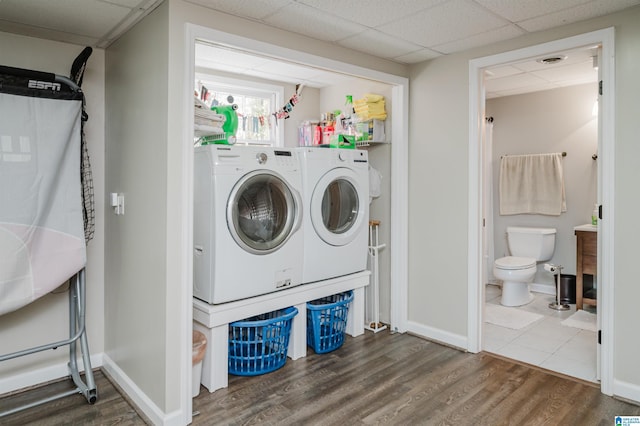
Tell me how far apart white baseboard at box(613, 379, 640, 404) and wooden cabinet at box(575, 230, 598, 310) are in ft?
6.29

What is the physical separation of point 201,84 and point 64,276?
1.98 meters

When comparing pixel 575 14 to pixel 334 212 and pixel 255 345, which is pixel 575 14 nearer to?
pixel 334 212

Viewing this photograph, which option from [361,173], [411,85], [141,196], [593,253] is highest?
[411,85]

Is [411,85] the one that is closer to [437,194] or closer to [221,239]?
[437,194]

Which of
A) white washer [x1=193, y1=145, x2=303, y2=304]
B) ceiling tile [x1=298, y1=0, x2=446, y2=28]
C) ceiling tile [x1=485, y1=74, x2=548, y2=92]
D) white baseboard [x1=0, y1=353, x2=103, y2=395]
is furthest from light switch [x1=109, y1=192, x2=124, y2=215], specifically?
ceiling tile [x1=485, y1=74, x2=548, y2=92]

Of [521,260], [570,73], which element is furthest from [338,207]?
[570,73]

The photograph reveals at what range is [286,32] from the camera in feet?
8.96

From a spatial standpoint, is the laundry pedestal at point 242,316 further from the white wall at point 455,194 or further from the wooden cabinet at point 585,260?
the wooden cabinet at point 585,260

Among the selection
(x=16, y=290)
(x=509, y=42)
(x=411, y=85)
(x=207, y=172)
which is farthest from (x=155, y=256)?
(x=509, y=42)

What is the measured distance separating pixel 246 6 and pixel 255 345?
202cm

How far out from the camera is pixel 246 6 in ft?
7.68

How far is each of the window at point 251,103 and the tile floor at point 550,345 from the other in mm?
2574

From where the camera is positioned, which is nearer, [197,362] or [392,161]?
[197,362]

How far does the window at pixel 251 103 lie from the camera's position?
3.85 metres
